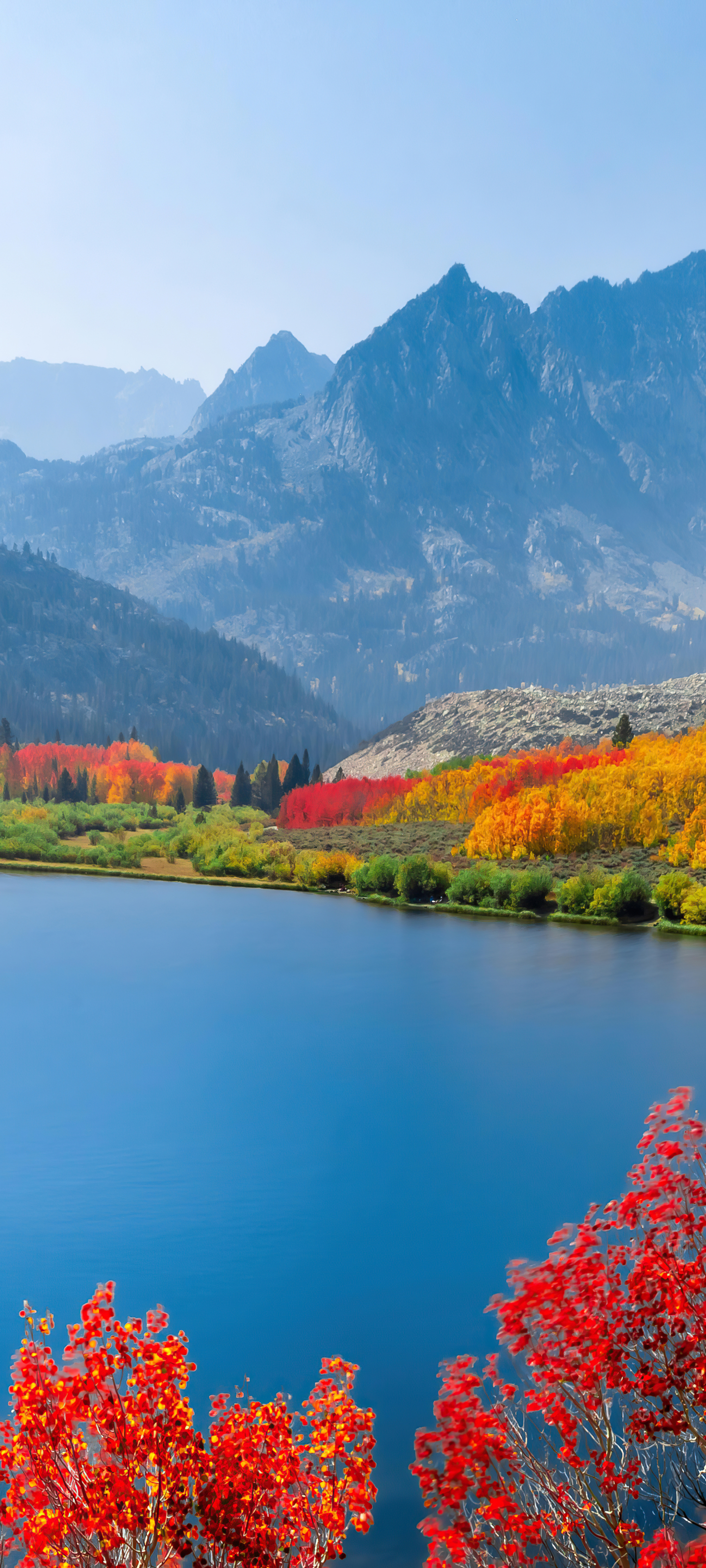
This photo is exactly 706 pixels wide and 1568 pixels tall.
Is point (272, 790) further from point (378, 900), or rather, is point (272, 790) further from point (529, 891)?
point (529, 891)

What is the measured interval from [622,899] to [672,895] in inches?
130

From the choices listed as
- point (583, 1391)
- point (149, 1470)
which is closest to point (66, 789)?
point (149, 1470)

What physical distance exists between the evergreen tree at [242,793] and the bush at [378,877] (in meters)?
65.3

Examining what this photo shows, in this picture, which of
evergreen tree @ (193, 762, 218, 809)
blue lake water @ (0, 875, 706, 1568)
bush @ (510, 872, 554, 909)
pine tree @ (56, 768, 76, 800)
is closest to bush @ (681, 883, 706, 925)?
blue lake water @ (0, 875, 706, 1568)

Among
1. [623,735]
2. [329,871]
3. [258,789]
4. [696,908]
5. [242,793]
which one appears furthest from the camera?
[242,793]

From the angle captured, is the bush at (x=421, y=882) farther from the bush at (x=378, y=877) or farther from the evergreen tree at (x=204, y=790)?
the evergreen tree at (x=204, y=790)

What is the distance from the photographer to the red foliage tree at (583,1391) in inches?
420

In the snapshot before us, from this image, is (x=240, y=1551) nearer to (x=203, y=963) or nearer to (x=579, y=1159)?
(x=579, y=1159)

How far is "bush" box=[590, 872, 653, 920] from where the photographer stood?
222ft

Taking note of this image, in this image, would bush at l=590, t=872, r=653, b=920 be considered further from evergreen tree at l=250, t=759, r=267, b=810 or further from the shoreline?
evergreen tree at l=250, t=759, r=267, b=810

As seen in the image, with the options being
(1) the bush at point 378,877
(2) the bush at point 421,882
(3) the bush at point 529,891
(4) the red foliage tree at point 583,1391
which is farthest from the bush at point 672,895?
(4) the red foliage tree at point 583,1391

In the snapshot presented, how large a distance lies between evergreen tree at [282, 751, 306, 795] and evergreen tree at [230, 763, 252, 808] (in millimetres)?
6648

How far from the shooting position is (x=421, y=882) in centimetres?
7869

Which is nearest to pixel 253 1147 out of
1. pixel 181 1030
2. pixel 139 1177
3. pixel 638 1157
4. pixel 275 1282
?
pixel 139 1177
